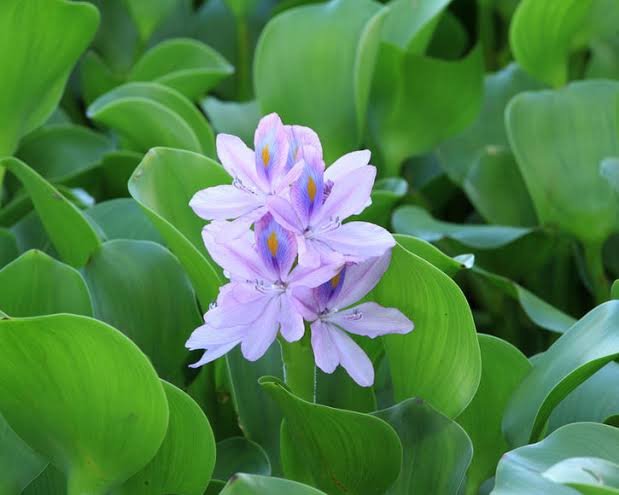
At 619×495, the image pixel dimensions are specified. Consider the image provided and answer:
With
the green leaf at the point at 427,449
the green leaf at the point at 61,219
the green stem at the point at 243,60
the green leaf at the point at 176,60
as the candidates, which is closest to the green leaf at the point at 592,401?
the green leaf at the point at 427,449

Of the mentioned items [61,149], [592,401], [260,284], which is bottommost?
[61,149]

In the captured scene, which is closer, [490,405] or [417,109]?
[490,405]

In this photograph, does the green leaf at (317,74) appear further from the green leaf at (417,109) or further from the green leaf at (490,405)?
the green leaf at (490,405)

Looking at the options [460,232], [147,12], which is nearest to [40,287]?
[460,232]

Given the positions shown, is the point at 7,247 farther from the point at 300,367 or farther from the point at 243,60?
the point at 243,60

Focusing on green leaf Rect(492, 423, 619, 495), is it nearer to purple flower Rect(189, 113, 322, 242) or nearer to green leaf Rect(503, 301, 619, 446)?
green leaf Rect(503, 301, 619, 446)
